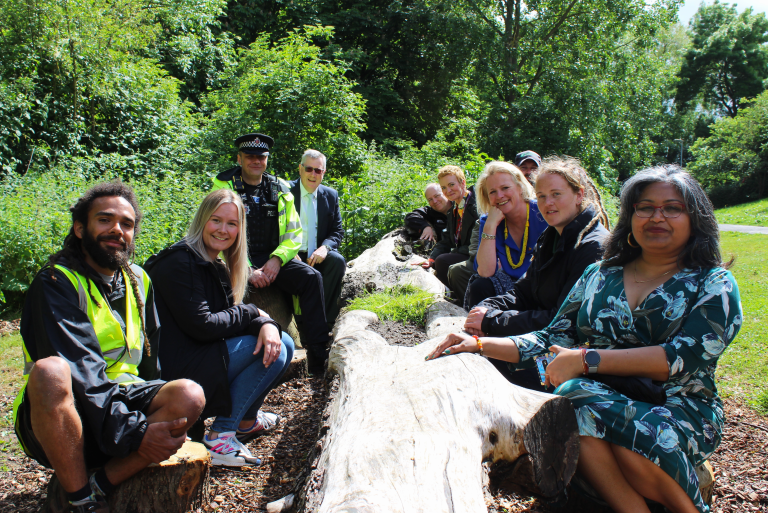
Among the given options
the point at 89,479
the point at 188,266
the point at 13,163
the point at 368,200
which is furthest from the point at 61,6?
the point at 89,479

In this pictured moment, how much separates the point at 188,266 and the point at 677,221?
261cm

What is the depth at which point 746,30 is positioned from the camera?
36.2 meters

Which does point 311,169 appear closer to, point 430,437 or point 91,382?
point 91,382

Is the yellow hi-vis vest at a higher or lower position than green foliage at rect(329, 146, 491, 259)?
lower

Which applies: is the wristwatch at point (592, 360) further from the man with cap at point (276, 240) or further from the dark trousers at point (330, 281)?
the dark trousers at point (330, 281)

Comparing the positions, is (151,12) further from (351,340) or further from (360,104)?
(351,340)

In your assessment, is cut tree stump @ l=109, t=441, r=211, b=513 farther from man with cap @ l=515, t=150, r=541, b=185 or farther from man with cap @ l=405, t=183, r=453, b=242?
man with cap @ l=405, t=183, r=453, b=242

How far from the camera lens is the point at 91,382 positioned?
2.15 m

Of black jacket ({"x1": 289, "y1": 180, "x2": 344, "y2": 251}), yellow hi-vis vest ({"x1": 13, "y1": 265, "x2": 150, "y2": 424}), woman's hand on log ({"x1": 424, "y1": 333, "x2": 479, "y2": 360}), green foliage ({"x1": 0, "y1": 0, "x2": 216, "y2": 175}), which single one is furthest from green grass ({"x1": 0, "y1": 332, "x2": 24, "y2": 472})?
green foliage ({"x1": 0, "y1": 0, "x2": 216, "y2": 175})

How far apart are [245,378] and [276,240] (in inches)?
75.5

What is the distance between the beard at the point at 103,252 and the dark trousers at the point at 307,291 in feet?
7.64

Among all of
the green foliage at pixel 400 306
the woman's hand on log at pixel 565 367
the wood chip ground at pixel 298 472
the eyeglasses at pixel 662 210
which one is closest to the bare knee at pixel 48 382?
the wood chip ground at pixel 298 472

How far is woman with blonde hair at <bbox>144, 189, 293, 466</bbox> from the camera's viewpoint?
3062mm

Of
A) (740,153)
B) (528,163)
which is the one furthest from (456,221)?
(740,153)
